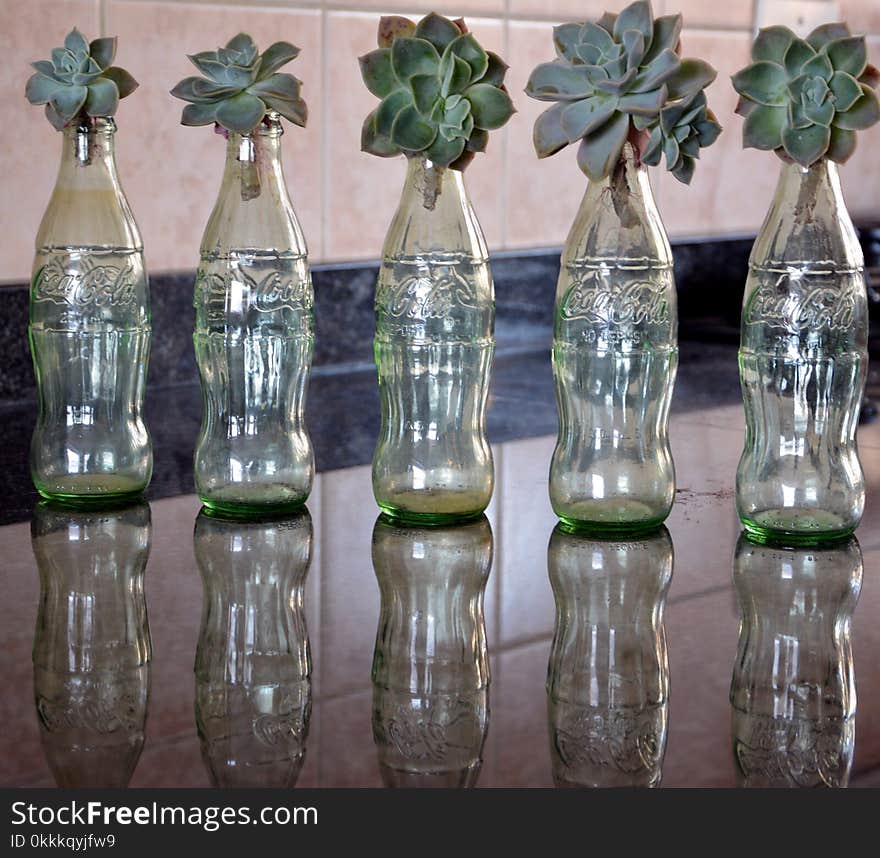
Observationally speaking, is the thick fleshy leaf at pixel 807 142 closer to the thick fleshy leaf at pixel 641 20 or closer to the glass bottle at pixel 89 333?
the thick fleshy leaf at pixel 641 20

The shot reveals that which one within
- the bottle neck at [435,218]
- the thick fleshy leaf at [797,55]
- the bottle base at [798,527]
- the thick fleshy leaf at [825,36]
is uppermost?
the thick fleshy leaf at [825,36]

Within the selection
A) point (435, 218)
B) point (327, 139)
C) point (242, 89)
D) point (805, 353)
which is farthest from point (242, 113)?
point (327, 139)

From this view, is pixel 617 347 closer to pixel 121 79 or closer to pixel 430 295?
pixel 430 295

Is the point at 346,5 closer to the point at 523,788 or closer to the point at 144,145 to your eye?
the point at 144,145

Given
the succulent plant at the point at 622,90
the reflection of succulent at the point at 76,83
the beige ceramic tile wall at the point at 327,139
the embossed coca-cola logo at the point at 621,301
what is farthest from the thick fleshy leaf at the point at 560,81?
the beige ceramic tile wall at the point at 327,139

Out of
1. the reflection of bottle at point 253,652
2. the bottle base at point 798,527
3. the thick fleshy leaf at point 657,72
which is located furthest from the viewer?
the bottle base at point 798,527

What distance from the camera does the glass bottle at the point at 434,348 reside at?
31.0 inches

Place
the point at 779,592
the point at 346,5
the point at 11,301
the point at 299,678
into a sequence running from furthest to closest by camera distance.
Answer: the point at 346,5 < the point at 11,301 < the point at 779,592 < the point at 299,678

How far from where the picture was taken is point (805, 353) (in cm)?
76

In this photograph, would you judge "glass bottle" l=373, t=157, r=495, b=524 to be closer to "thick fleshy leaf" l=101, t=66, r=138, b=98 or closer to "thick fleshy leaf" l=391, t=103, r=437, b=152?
"thick fleshy leaf" l=391, t=103, r=437, b=152

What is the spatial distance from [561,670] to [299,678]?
11cm

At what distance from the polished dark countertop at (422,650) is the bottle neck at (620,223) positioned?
162 mm

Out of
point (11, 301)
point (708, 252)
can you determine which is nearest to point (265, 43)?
point (11, 301)

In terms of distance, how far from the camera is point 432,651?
0.63m
